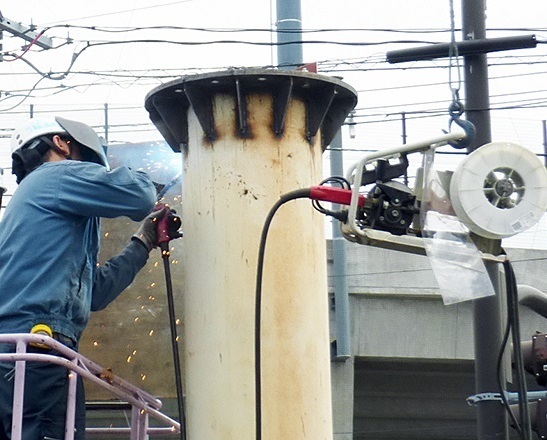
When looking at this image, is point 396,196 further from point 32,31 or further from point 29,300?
point 32,31

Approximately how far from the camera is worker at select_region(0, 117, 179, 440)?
4.27 meters

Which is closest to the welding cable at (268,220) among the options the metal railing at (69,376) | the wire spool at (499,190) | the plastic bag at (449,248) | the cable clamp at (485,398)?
the plastic bag at (449,248)

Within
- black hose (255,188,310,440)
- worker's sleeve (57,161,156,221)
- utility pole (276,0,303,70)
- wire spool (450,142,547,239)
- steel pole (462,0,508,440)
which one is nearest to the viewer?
wire spool (450,142,547,239)

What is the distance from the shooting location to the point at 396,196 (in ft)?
12.5

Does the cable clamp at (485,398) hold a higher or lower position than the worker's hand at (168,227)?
lower

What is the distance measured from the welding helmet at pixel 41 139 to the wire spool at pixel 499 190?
1756mm

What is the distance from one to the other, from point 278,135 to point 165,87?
0.53m

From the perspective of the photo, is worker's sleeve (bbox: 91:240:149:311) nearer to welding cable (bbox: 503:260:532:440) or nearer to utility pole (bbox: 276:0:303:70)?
welding cable (bbox: 503:260:532:440)

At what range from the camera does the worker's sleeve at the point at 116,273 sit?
15.5 ft

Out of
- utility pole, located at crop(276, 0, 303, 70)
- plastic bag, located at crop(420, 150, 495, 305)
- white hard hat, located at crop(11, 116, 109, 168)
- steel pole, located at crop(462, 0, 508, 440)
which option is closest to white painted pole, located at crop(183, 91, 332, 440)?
white hard hat, located at crop(11, 116, 109, 168)

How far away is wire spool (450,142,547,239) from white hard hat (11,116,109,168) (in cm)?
175

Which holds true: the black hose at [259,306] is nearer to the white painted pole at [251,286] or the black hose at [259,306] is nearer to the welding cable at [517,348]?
the white painted pole at [251,286]

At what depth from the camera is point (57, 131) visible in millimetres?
4727

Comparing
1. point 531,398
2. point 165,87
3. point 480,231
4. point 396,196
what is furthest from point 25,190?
point 531,398
